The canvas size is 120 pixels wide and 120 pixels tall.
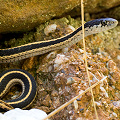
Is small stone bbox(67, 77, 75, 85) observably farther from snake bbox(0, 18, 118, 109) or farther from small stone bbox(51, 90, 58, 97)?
snake bbox(0, 18, 118, 109)

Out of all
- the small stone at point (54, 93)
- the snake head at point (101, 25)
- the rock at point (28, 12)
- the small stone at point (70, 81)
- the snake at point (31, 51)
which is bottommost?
the small stone at point (54, 93)

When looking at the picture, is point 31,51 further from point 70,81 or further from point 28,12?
point 70,81

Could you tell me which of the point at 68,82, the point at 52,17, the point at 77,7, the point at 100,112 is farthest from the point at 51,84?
the point at 77,7

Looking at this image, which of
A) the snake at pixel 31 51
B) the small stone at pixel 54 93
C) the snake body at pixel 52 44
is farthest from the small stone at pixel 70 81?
the snake body at pixel 52 44

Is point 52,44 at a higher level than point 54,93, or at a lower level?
higher

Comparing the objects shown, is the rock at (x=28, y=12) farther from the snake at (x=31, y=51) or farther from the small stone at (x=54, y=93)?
the small stone at (x=54, y=93)

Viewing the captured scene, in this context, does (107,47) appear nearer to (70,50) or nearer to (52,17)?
(70,50)

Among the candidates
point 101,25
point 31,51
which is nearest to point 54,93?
point 31,51
